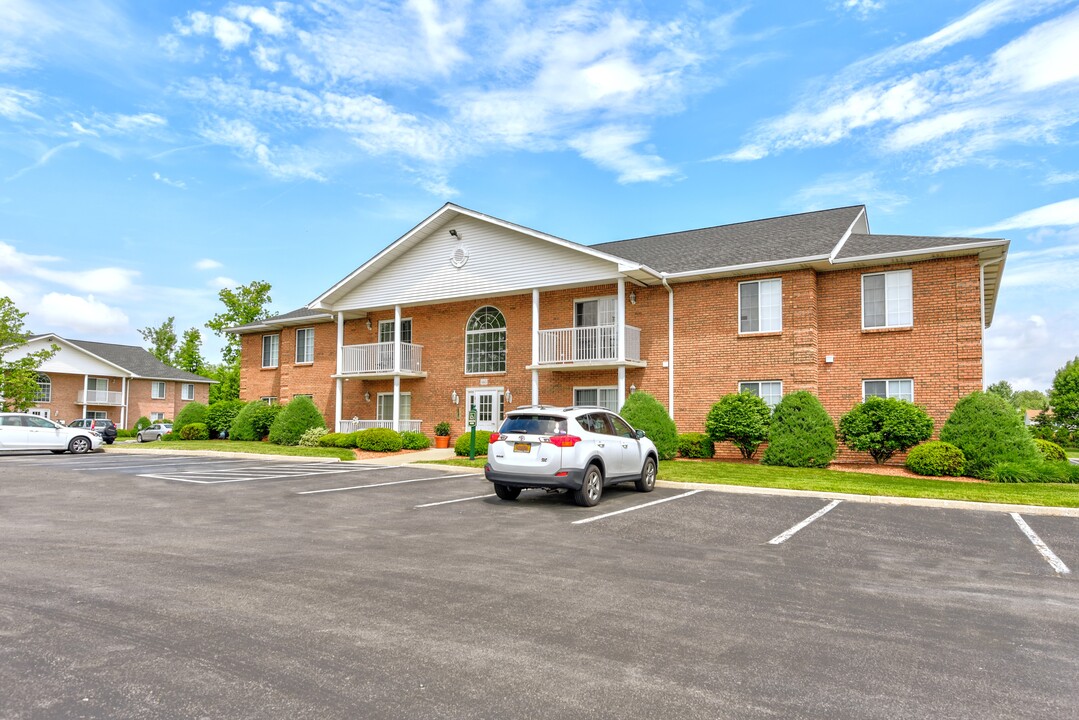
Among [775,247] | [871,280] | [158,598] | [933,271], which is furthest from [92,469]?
[933,271]

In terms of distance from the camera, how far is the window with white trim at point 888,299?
17.8 metres

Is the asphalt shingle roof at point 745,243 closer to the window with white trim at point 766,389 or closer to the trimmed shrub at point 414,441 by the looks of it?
the window with white trim at point 766,389

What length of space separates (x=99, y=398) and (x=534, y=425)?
50.7 m

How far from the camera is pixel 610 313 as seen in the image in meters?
21.9

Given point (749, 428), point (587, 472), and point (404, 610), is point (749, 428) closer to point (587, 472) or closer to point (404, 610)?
point (587, 472)

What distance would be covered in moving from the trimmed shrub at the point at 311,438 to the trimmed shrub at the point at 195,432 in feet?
27.6

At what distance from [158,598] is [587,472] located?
658 cm

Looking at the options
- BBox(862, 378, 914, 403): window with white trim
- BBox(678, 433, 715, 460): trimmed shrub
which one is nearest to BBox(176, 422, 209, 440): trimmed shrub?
BBox(678, 433, 715, 460): trimmed shrub

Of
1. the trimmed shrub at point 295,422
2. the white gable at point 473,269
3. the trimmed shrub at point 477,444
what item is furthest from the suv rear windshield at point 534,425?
the trimmed shrub at point 295,422

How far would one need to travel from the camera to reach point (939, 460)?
596 inches

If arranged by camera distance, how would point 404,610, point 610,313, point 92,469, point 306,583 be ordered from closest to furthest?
point 404,610
point 306,583
point 92,469
point 610,313

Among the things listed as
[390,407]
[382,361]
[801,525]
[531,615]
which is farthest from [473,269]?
[531,615]

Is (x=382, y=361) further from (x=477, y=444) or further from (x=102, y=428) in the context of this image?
(x=102, y=428)

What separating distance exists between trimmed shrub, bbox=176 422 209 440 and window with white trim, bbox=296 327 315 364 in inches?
221
